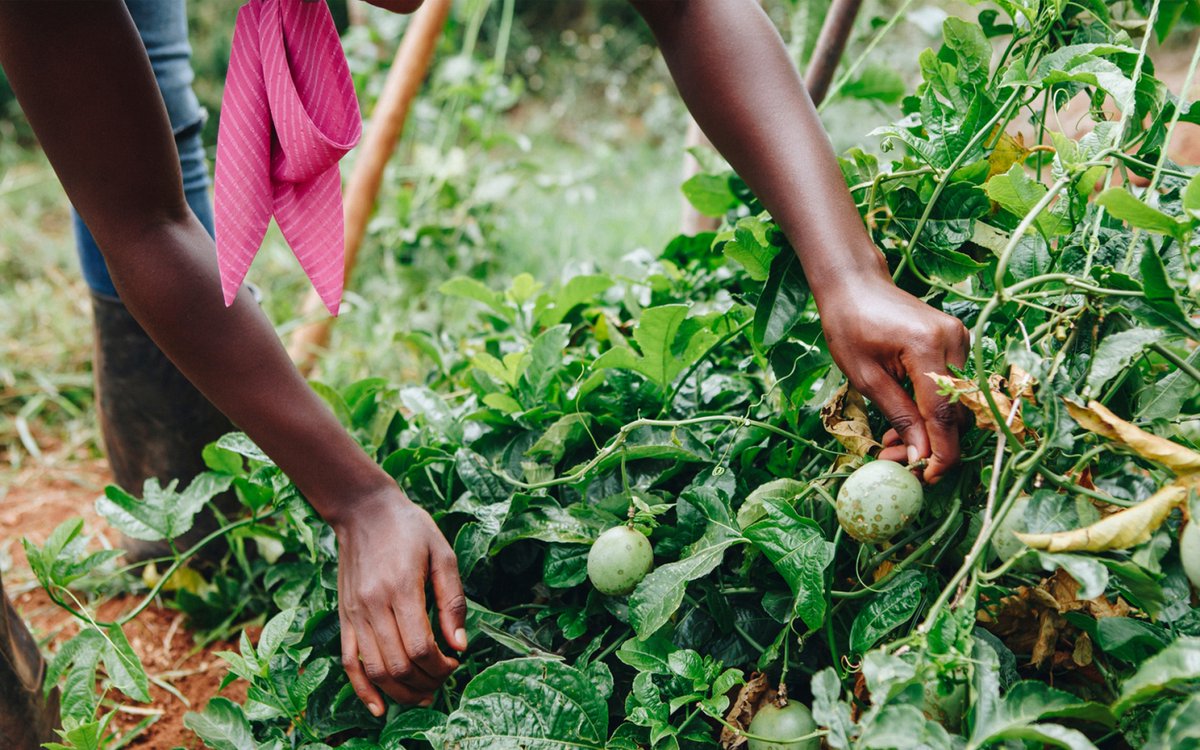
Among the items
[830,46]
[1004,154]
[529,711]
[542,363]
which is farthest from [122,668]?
[830,46]

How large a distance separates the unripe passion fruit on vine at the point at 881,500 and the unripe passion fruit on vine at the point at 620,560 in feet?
0.75

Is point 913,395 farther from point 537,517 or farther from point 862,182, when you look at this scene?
point 537,517

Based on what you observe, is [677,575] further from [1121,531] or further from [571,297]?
[571,297]

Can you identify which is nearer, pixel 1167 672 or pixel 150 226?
pixel 1167 672

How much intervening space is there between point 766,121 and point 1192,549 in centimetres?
56

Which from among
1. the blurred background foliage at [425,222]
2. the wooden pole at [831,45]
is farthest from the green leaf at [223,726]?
the wooden pole at [831,45]

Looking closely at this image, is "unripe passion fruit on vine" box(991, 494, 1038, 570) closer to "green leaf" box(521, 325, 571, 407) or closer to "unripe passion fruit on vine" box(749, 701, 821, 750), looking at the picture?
"unripe passion fruit on vine" box(749, 701, 821, 750)

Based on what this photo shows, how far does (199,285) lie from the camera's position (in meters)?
1.00

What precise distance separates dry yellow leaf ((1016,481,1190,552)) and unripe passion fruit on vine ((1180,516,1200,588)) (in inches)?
0.8

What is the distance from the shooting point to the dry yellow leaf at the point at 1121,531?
709mm

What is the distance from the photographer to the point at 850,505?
2.71 ft

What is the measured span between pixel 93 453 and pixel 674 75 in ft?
6.03

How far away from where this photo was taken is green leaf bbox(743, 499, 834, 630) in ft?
2.82

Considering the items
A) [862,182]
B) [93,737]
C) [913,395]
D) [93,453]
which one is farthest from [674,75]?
[93,453]
